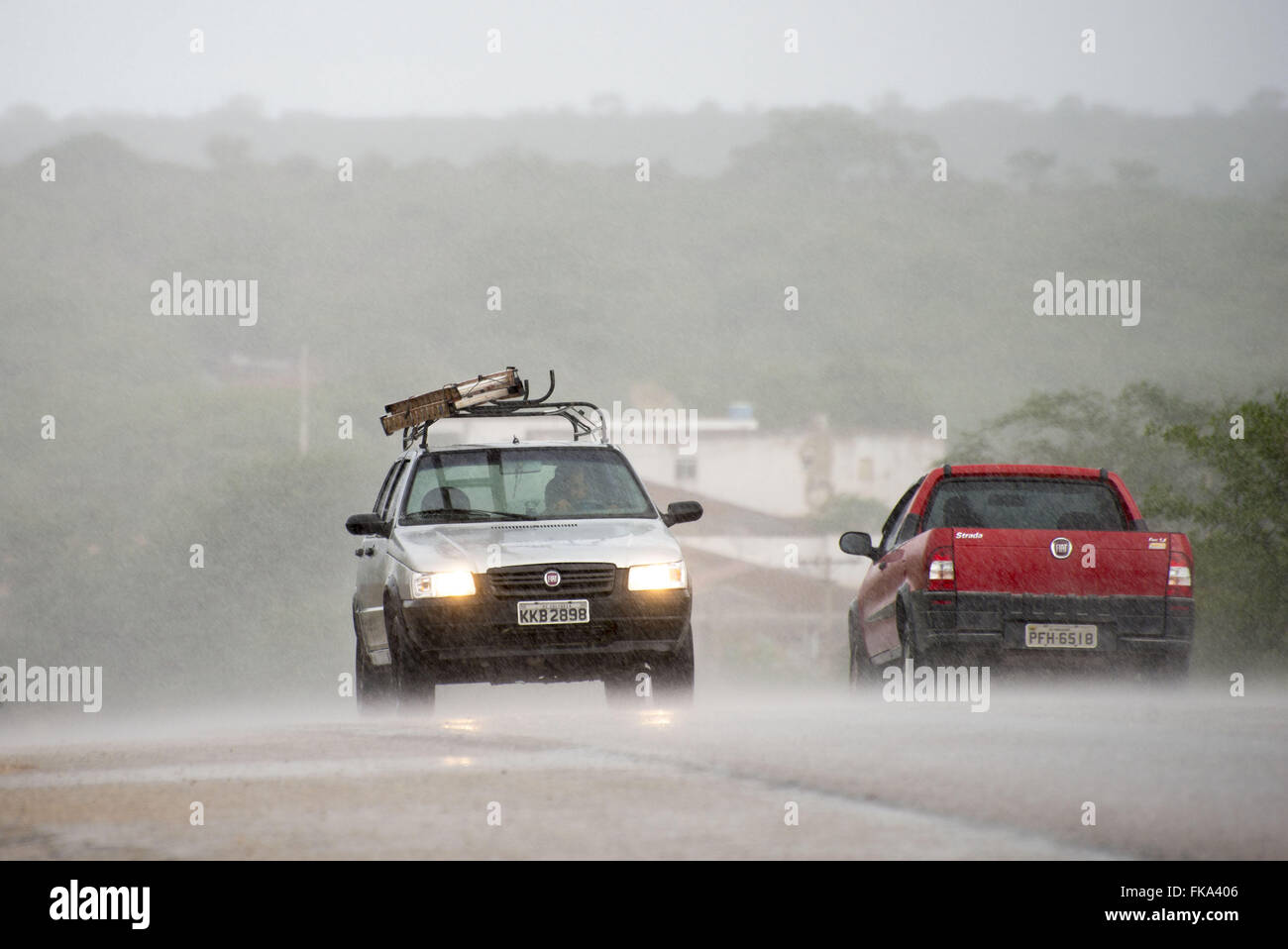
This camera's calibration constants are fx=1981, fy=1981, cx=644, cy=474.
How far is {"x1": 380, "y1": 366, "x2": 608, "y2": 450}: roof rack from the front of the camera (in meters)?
16.3

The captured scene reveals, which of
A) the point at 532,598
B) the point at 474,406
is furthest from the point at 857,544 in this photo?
the point at 474,406

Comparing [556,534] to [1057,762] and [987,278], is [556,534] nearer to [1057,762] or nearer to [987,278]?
[1057,762]

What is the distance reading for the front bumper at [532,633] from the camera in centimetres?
1368

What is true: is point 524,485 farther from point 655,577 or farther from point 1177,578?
point 1177,578

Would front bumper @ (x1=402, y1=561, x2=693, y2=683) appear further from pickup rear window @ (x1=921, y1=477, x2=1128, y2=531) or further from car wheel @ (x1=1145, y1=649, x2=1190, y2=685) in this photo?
car wheel @ (x1=1145, y1=649, x2=1190, y2=685)

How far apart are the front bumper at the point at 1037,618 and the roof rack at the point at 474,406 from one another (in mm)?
3234

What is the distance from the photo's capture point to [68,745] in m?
13.8

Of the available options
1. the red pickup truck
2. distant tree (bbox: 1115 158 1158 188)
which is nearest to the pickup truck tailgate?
the red pickup truck

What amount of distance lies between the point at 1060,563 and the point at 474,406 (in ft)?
18.6

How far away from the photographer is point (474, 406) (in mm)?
17406

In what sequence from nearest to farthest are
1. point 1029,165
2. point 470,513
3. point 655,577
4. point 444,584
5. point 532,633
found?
point 444,584, point 532,633, point 655,577, point 470,513, point 1029,165

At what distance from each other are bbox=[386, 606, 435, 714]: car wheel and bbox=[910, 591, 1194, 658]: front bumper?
359 cm

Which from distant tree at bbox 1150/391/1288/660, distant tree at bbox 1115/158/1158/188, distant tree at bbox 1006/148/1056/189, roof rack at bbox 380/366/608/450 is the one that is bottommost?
distant tree at bbox 1150/391/1288/660

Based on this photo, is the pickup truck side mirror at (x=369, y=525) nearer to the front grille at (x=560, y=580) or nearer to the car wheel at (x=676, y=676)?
the front grille at (x=560, y=580)
